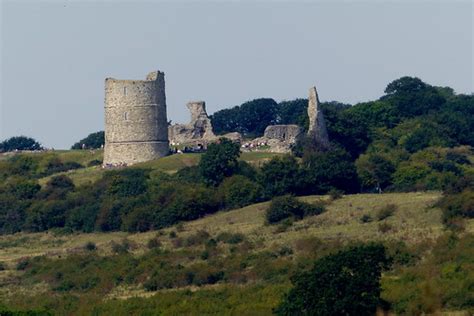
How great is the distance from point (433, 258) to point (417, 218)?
269 inches

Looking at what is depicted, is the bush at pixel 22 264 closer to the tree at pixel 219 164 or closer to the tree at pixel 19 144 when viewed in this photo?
the tree at pixel 219 164

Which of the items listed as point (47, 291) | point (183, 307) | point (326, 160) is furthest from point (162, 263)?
point (326, 160)

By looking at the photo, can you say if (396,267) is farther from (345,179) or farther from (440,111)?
(440,111)

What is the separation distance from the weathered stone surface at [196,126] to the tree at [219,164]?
10168 mm

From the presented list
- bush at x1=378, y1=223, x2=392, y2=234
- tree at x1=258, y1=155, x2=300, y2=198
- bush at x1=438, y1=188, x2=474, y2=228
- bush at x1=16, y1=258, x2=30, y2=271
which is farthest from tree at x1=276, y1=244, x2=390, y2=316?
tree at x1=258, y1=155, x2=300, y2=198

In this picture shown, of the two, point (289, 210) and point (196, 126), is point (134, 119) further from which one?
point (289, 210)

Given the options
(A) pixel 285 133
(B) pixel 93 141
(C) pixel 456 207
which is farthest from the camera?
(B) pixel 93 141

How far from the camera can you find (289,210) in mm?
43125

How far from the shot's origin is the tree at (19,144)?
72.8 meters

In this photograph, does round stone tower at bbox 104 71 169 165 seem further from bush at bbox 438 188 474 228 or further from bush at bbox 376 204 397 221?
bush at bbox 438 188 474 228

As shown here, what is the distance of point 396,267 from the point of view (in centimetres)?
3362

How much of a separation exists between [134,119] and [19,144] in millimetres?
20408

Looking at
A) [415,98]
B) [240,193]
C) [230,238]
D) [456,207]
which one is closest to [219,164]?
[240,193]

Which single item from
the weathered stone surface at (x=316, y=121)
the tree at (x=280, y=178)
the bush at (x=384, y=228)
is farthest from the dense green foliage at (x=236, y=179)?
the bush at (x=384, y=228)
